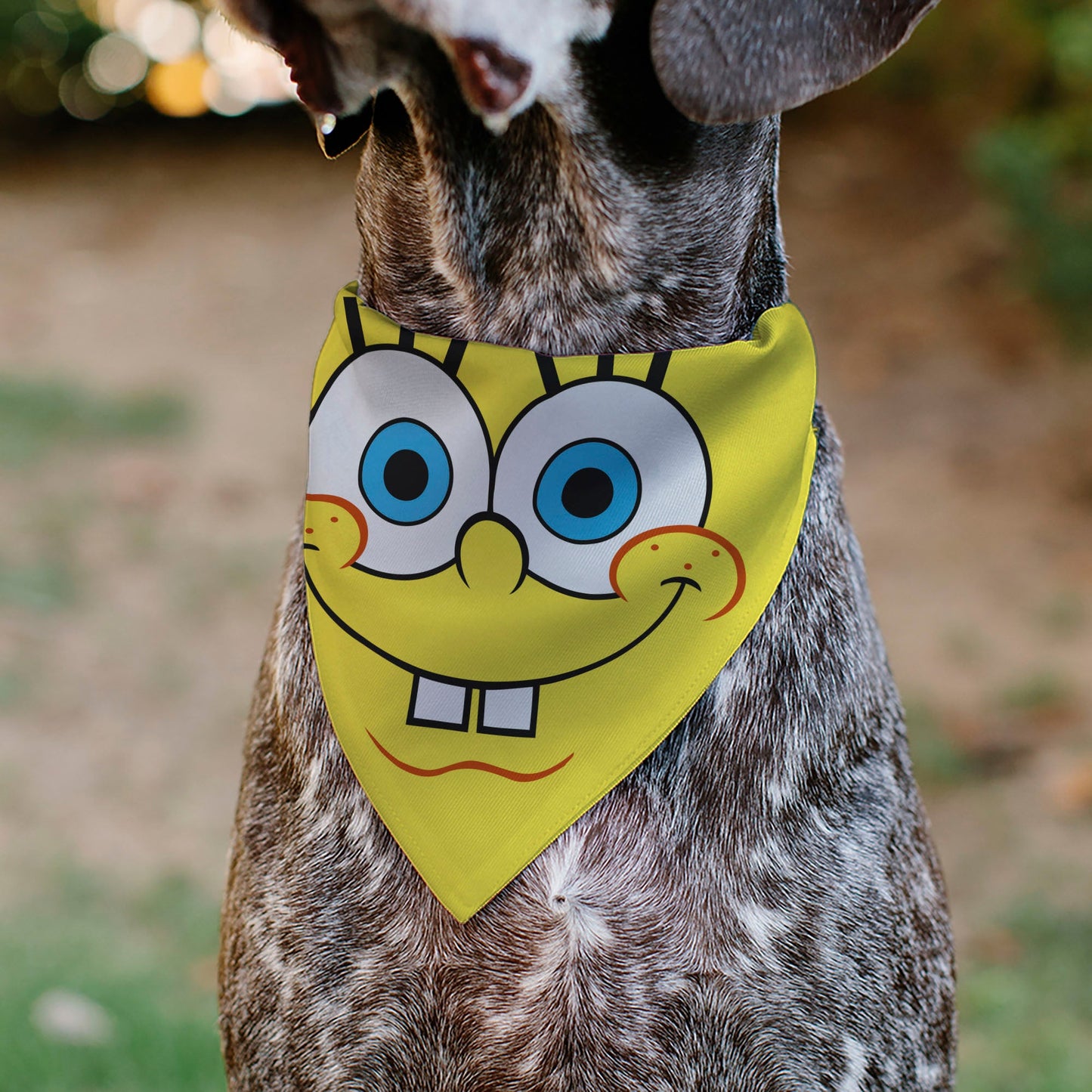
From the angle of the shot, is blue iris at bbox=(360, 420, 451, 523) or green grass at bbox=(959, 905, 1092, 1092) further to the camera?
green grass at bbox=(959, 905, 1092, 1092)

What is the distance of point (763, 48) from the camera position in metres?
1.74

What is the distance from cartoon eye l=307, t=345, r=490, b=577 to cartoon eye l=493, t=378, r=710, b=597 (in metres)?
0.06

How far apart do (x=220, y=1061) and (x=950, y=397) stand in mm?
5557

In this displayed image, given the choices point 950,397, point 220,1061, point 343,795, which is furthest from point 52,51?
point 343,795

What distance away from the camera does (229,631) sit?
6109 millimetres

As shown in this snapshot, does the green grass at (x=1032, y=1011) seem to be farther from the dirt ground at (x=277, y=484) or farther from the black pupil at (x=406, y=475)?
the black pupil at (x=406, y=475)

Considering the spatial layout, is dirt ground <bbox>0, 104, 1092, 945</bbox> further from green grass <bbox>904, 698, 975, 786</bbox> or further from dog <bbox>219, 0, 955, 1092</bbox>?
dog <bbox>219, 0, 955, 1092</bbox>

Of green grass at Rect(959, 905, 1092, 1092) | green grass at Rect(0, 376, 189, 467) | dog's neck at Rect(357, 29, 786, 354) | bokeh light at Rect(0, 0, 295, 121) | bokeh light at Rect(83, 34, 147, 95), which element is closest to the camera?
dog's neck at Rect(357, 29, 786, 354)

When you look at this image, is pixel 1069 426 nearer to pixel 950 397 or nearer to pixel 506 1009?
pixel 950 397

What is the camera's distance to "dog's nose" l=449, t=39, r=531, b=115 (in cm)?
164

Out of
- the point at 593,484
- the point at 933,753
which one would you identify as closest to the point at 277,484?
the point at 933,753

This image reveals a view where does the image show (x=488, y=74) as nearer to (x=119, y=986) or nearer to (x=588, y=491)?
(x=588, y=491)

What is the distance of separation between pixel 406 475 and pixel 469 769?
0.44 m

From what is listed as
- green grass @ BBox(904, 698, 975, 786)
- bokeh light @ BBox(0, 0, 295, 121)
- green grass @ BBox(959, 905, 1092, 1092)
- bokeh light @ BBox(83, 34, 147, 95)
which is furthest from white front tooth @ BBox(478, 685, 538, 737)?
bokeh light @ BBox(83, 34, 147, 95)
